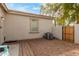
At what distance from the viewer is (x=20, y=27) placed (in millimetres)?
4742

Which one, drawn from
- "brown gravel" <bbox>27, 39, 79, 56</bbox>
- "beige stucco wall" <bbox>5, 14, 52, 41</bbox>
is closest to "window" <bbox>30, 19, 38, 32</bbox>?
"beige stucco wall" <bbox>5, 14, 52, 41</bbox>

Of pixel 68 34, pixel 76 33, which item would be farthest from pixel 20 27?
pixel 76 33

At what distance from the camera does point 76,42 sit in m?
6.08

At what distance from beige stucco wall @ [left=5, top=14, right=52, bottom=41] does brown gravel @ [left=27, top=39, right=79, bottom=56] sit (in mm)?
253

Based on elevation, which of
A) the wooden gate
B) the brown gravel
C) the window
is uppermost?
the window

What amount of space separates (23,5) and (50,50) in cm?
152

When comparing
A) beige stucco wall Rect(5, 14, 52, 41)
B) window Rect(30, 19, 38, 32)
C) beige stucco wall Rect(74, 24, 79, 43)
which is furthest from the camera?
beige stucco wall Rect(74, 24, 79, 43)

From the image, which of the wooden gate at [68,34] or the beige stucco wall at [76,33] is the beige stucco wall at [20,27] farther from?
the beige stucco wall at [76,33]

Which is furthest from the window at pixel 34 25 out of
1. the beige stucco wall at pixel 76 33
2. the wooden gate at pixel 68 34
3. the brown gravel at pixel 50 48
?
the beige stucco wall at pixel 76 33

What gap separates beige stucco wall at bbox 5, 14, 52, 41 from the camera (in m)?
4.68

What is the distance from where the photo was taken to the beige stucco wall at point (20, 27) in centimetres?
468

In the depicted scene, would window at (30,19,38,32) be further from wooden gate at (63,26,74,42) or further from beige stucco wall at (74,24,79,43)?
beige stucco wall at (74,24,79,43)

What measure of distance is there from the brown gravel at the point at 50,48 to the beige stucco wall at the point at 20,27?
0.25 metres

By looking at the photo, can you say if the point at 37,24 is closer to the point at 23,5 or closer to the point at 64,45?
the point at 23,5
